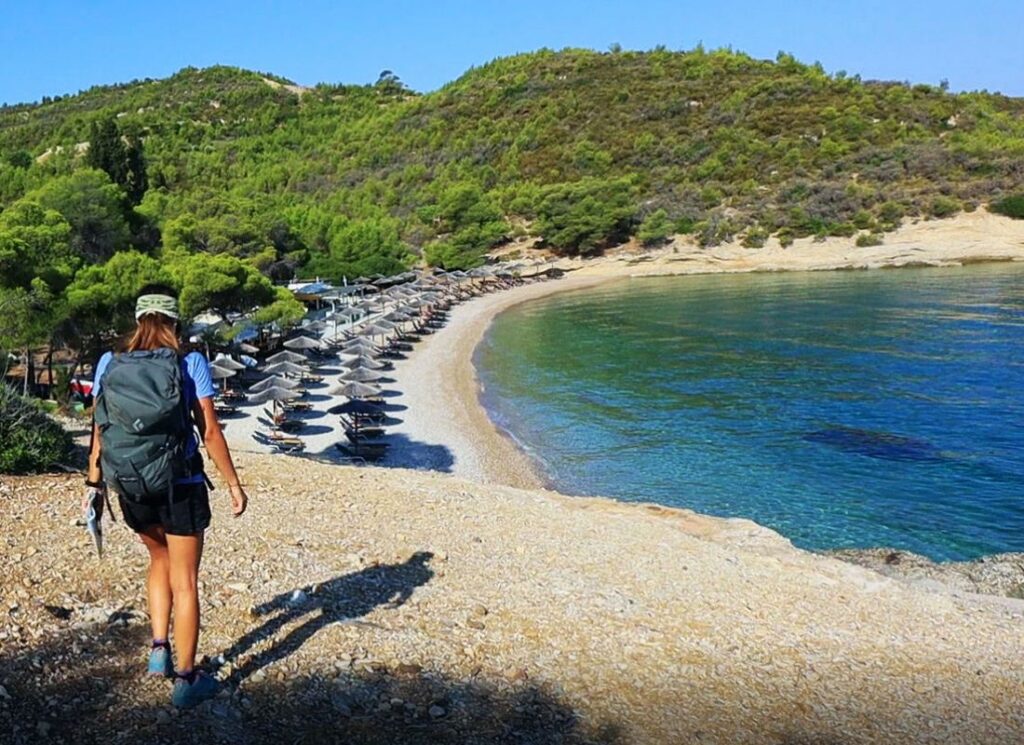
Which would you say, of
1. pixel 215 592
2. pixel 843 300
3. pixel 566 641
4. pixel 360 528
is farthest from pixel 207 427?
pixel 843 300

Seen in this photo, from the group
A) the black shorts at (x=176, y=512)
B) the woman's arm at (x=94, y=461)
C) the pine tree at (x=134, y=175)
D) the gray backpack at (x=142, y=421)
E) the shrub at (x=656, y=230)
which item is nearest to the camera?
the gray backpack at (x=142, y=421)

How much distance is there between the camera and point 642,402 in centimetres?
2498

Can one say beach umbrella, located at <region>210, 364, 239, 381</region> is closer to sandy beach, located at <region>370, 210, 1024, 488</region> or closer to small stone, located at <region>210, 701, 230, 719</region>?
sandy beach, located at <region>370, 210, 1024, 488</region>

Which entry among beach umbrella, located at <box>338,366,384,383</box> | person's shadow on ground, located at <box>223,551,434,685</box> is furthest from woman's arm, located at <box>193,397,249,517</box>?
beach umbrella, located at <box>338,366,384,383</box>

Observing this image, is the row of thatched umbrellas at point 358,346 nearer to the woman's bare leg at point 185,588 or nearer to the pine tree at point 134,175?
the pine tree at point 134,175

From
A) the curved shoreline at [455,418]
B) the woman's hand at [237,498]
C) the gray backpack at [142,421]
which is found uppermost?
the gray backpack at [142,421]

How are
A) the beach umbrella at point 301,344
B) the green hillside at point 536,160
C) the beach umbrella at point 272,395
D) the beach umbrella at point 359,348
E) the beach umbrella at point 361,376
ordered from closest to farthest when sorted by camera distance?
the beach umbrella at point 272,395 < the beach umbrella at point 361,376 < the beach umbrella at point 301,344 < the beach umbrella at point 359,348 < the green hillside at point 536,160

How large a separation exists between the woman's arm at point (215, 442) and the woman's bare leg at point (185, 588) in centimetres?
28

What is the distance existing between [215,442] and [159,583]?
906 millimetres

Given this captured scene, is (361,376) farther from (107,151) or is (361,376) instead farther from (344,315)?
(107,151)

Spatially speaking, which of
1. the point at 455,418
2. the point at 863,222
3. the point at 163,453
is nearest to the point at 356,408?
the point at 455,418

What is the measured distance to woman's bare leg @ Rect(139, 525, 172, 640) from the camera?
13.6 ft

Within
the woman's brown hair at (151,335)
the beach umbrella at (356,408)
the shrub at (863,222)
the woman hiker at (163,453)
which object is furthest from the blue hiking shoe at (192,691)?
the shrub at (863,222)

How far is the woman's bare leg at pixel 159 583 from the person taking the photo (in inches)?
163
